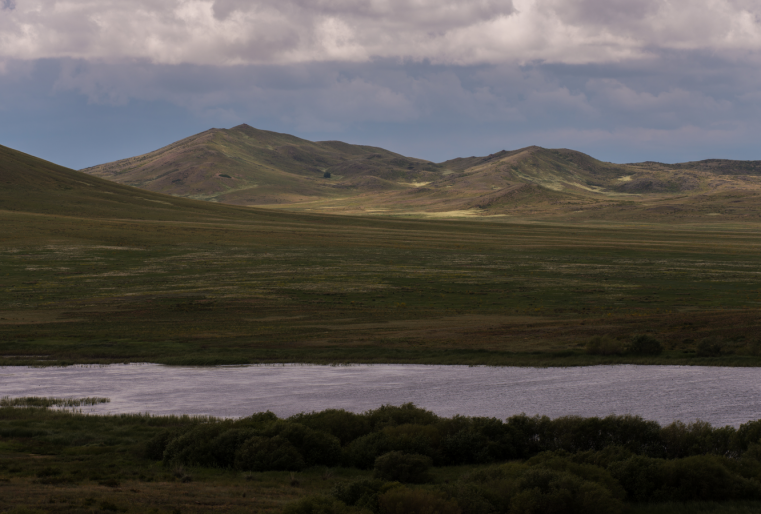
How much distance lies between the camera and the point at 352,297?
68188 mm

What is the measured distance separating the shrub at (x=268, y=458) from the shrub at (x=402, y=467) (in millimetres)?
3163

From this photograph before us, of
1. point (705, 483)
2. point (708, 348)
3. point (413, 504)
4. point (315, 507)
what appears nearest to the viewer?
point (315, 507)

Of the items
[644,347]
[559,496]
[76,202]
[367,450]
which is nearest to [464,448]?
[367,450]

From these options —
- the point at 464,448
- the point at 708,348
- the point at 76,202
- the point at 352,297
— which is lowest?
the point at 464,448

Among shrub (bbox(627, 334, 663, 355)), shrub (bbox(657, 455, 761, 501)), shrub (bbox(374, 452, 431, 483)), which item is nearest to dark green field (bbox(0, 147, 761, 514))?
shrub (bbox(657, 455, 761, 501))

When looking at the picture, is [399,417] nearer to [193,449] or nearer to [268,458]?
[268,458]

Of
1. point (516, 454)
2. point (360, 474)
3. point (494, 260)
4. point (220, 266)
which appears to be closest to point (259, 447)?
point (360, 474)

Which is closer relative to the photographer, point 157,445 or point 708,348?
point 157,445

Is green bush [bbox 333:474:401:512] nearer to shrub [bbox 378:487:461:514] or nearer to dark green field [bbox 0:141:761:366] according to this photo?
shrub [bbox 378:487:461:514]

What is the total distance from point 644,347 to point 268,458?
29.9m

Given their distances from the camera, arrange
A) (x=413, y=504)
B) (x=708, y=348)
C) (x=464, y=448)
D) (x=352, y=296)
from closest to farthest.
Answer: (x=413, y=504) → (x=464, y=448) → (x=708, y=348) → (x=352, y=296)

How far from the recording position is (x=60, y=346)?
158 feet

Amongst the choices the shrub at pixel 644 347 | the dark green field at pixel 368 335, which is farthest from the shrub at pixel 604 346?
the shrub at pixel 644 347

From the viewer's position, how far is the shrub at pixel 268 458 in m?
24.0
